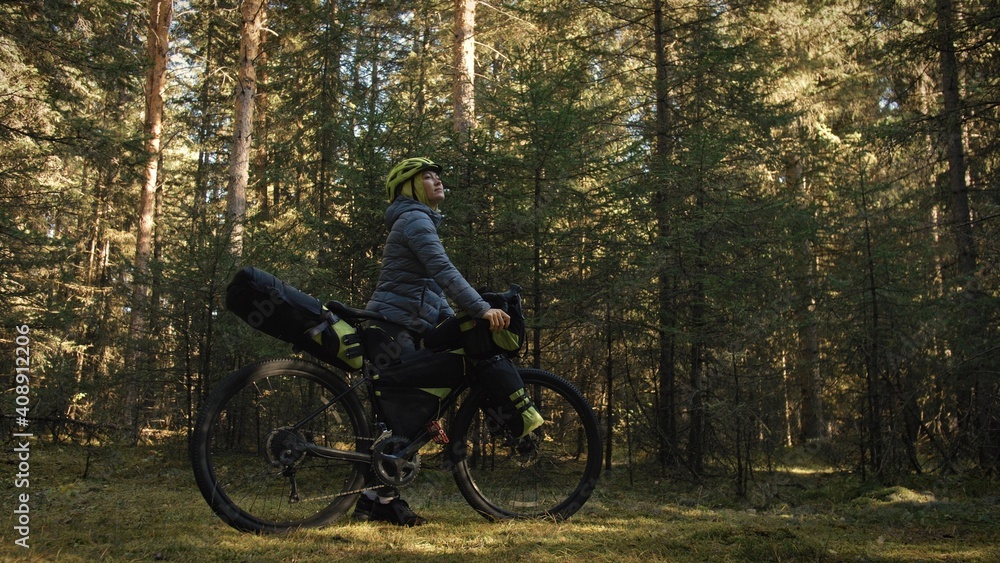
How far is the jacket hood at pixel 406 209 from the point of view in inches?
171

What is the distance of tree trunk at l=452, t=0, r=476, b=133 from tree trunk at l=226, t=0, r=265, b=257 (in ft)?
14.8

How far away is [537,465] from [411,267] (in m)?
1.56

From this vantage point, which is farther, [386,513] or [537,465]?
[537,465]

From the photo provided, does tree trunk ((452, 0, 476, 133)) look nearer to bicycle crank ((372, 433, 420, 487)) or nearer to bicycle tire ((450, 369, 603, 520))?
bicycle tire ((450, 369, 603, 520))

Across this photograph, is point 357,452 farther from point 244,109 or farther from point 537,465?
point 244,109

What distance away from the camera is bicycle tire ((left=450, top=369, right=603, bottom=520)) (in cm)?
432

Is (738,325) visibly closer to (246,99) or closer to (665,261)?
(665,261)

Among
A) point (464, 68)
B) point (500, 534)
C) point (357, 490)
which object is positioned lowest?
point (500, 534)

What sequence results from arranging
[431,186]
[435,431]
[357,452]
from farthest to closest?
[431,186] → [435,431] → [357,452]

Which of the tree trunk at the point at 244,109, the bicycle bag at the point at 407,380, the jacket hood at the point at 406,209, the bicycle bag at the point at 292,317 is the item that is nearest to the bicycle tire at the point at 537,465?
the bicycle bag at the point at 407,380

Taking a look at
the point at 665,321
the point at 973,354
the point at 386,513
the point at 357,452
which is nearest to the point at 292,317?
the point at 357,452

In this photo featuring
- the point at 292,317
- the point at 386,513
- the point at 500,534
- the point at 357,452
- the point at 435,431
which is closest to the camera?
the point at 292,317

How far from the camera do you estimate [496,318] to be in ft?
13.1

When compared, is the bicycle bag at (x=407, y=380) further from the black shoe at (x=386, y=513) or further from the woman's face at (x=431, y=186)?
the woman's face at (x=431, y=186)
